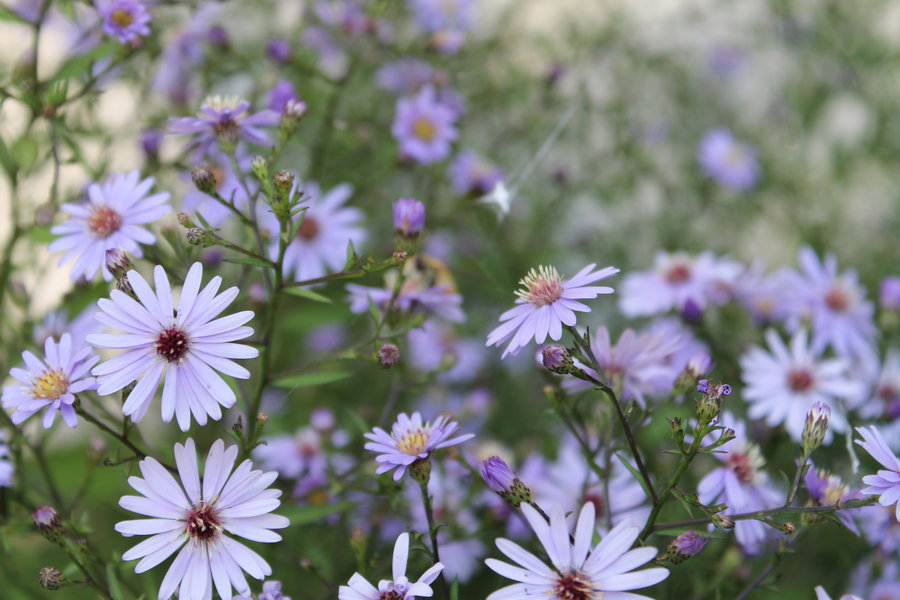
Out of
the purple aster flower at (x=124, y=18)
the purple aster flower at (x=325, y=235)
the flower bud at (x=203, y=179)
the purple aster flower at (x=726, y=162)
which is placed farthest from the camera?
the purple aster flower at (x=726, y=162)

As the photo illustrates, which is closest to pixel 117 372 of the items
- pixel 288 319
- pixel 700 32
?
pixel 288 319

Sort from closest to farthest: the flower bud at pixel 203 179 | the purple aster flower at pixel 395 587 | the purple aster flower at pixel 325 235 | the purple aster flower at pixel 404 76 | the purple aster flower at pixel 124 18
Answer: the purple aster flower at pixel 395 587 < the flower bud at pixel 203 179 < the purple aster flower at pixel 124 18 < the purple aster flower at pixel 325 235 < the purple aster flower at pixel 404 76

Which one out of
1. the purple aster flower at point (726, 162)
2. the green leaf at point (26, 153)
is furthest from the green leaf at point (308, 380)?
the purple aster flower at point (726, 162)

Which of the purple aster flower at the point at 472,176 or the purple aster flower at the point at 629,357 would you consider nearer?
the purple aster flower at the point at 629,357

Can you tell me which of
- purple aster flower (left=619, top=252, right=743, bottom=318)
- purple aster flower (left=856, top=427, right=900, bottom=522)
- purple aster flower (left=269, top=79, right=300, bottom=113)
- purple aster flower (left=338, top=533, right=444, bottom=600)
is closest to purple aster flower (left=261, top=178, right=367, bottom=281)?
purple aster flower (left=269, top=79, right=300, bottom=113)

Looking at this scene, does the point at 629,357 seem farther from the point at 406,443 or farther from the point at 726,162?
the point at 726,162

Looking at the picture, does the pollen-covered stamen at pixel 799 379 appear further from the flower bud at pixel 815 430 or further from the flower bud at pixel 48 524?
the flower bud at pixel 48 524

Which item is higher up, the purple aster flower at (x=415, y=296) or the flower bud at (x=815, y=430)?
the purple aster flower at (x=415, y=296)

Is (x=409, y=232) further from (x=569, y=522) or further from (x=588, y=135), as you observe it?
(x=588, y=135)
